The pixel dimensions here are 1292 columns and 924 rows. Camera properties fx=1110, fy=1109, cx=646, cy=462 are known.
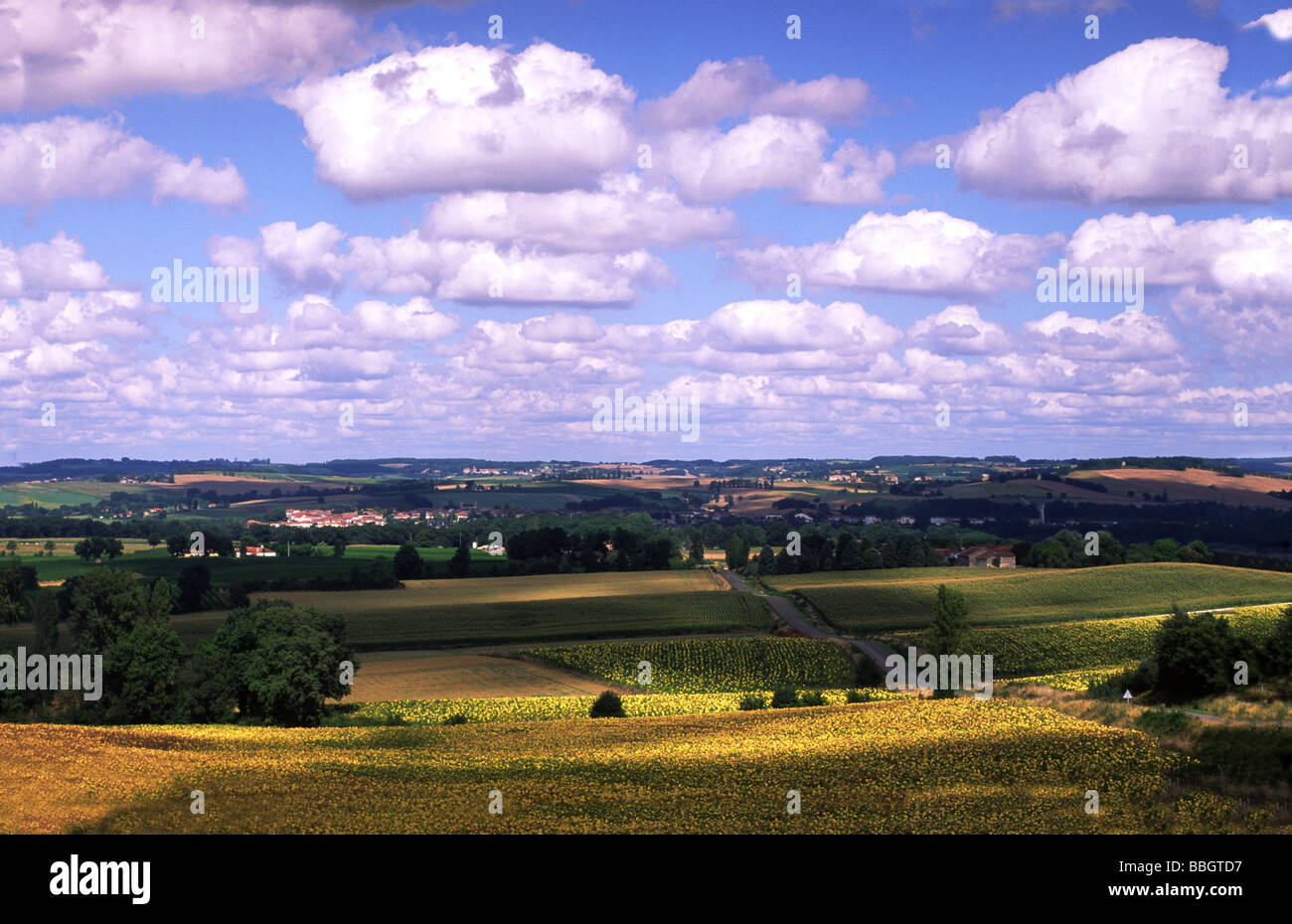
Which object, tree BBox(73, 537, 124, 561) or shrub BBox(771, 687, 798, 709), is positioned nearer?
shrub BBox(771, 687, 798, 709)

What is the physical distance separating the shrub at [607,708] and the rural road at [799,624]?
918 inches

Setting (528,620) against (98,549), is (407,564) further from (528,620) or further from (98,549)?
(98,549)

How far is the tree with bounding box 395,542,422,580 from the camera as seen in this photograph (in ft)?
453

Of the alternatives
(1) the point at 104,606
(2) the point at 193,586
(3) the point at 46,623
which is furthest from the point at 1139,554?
(3) the point at 46,623

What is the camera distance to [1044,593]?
11369 cm

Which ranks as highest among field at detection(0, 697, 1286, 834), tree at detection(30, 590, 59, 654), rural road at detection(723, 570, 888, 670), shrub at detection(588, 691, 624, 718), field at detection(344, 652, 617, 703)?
field at detection(0, 697, 1286, 834)

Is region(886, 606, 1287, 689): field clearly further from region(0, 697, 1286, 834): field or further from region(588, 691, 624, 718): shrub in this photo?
region(0, 697, 1286, 834): field

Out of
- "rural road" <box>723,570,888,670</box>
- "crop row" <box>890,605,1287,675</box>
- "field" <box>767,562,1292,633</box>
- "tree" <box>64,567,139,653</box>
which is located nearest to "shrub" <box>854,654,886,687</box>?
"rural road" <box>723,570,888,670</box>

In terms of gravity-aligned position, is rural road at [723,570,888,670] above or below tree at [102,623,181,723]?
below

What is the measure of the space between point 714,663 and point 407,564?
6744 centimetres

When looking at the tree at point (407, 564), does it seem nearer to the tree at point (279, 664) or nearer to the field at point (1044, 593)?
the field at point (1044, 593)

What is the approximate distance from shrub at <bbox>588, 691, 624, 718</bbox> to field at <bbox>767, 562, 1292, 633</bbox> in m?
42.2

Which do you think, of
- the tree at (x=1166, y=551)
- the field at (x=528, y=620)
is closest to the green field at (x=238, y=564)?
the field at (x=528, y=620)
